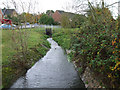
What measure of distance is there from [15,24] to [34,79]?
12.5 ft

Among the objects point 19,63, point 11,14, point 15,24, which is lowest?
point 19,63

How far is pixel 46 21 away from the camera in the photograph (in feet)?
138

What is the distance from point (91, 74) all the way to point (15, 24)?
225 inches

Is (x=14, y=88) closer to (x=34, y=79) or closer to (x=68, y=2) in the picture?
(x=34, y=79)

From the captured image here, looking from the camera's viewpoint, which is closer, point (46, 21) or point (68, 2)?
point (68, 2)

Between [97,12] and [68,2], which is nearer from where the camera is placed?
[97,12]

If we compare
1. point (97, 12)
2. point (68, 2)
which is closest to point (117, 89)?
point (97, 12)

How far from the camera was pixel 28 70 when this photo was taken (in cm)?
884

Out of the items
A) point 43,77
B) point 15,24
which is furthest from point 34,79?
point 15,24

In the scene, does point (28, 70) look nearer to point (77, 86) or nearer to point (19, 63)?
point (19, 63)

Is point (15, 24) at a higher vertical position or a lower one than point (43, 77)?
higher

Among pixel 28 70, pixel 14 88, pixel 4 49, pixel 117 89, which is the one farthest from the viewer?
pixel 4 49

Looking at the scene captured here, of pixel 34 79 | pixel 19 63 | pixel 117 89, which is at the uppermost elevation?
pixel 117 89

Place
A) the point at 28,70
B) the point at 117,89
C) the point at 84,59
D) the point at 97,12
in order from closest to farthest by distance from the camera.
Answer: the point at 117,89
the point at 84,59
the point at 28,70
the point at 97,12
